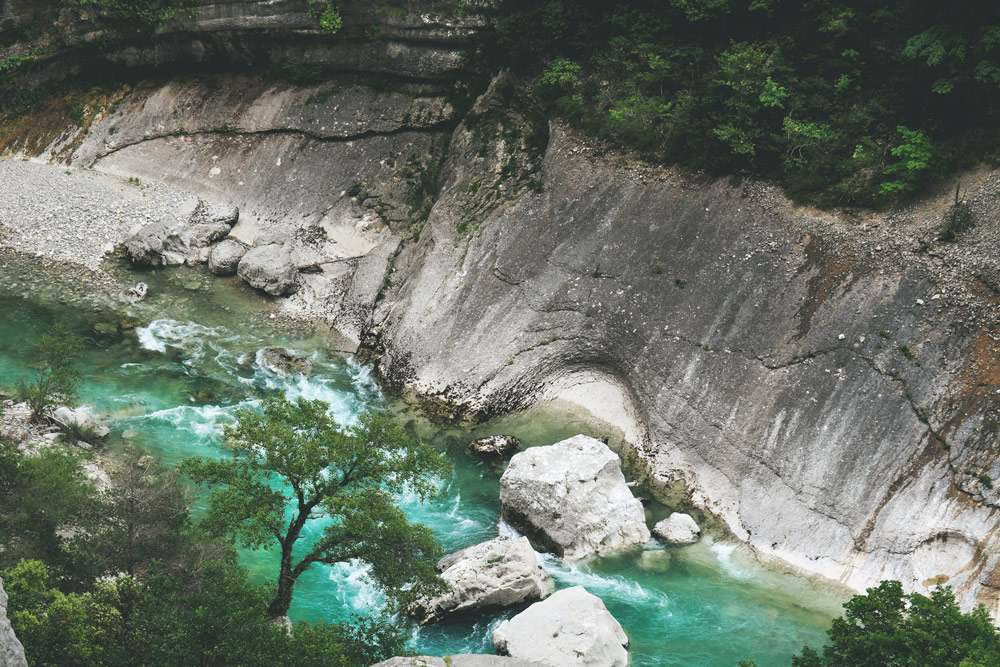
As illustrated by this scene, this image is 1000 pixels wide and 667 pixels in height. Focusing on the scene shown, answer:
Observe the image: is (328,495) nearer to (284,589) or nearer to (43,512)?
(284,589)

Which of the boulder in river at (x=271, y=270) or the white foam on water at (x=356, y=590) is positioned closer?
the white foam on water at (x=356, y=590)

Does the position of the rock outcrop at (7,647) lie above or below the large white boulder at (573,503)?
above

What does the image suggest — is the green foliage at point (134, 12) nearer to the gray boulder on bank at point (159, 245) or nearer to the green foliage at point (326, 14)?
the green foliage at point (326, 14)

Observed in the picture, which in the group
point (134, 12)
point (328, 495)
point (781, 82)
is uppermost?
point (781, 82)

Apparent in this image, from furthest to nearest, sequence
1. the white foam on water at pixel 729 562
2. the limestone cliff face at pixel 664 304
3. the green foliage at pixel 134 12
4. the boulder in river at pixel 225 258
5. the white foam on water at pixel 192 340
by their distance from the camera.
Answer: the green foliage at pixel 134 12
the boulder in river at pixel 225 258
the white foam on water at pixel 192 340
the white foam on water at pixel 729 562
the limestone cliff face at pixel 664 304

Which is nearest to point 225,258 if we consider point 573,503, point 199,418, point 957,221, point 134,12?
point 199,418

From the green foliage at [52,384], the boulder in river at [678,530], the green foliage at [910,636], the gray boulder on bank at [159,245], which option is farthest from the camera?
the gray boulder on bank at [159,245]

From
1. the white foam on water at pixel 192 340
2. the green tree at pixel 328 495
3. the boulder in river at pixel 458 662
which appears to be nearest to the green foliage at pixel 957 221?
the green tree at pixel 328 495

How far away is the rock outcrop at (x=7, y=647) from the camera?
417 inches

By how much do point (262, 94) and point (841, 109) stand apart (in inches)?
1013

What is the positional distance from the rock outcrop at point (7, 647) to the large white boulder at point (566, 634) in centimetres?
1055

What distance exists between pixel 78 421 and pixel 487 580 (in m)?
13.4

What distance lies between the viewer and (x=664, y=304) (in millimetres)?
27047

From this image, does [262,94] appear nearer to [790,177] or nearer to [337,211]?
[337,211]
